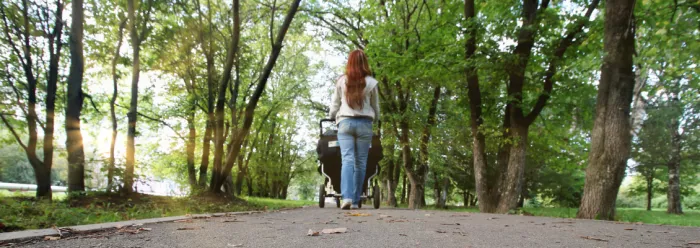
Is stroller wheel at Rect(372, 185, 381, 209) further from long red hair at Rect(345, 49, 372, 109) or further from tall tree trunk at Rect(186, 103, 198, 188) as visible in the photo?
tall tree trunk at Rect(186, 103, 198, 188)

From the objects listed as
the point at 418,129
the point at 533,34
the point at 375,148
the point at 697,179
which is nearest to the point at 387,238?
the point at 375,148

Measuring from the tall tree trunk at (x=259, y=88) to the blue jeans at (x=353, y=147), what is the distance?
410 cm

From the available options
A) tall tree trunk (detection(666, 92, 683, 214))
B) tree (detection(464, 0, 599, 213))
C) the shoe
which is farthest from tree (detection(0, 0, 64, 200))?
tall tree trunk (detection(666, 92, 683, 214))

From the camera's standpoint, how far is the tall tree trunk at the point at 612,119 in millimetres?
7004

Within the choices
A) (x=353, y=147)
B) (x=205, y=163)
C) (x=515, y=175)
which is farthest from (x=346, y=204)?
(x=205, y=163)

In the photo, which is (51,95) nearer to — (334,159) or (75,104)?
(75,104)

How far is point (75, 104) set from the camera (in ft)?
25.3

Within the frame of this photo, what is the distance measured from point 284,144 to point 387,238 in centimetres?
3941

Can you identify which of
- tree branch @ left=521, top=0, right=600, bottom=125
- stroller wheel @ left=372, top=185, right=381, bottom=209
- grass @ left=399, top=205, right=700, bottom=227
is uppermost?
tree branch @ left=521, top=0, right=600, bottom=125

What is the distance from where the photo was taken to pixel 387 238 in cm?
320

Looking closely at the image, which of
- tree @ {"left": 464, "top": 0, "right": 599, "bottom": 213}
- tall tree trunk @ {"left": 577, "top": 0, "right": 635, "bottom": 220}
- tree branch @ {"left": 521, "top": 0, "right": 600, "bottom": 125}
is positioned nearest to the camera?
tall tree trunk @ {"left": 577, "top": 0, "right": 635, "bottom": 220}

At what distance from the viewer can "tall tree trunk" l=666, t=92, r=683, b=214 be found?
2122cm

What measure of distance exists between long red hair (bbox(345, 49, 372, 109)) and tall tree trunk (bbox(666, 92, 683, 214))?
22.7m

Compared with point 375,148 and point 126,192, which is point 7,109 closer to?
point 126,192
